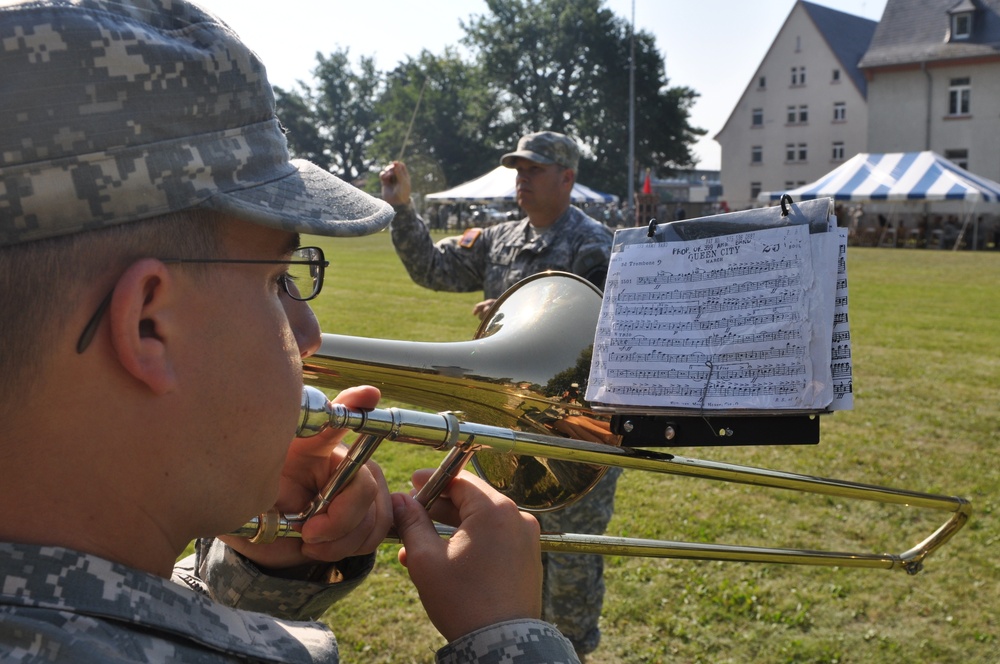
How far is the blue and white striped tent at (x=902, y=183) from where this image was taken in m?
21.9

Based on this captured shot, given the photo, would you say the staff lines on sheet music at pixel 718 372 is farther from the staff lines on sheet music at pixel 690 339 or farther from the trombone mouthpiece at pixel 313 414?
the trombone mouthpiece at pixel 313 414

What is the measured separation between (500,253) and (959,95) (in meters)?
36.7

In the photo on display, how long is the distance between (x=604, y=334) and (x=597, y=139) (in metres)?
51.0

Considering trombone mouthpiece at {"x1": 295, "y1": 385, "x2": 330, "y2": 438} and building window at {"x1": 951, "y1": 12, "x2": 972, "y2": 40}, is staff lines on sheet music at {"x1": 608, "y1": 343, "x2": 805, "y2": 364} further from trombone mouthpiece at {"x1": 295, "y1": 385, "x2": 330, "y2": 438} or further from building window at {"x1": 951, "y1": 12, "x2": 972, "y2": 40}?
building window at {"x1": 951, "y1": 12, "x2": 972, "y2": 40}

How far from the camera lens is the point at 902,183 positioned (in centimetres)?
2320

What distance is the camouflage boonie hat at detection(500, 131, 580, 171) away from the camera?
13.4ft

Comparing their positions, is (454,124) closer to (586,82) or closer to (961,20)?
(586,82)

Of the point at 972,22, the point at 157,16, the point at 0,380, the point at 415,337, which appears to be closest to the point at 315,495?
the point at 0,380

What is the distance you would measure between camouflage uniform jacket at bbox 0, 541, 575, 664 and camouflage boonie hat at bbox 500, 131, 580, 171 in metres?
3.25

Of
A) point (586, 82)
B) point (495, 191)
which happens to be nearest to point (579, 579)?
point (495, 191)

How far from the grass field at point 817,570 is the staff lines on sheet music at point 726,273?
1.89ft

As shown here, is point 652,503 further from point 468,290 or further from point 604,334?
point 604,334

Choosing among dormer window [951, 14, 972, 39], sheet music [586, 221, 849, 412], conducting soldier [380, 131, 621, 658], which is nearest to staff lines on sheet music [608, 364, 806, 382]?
sheet music [586, 221, 849, 412]

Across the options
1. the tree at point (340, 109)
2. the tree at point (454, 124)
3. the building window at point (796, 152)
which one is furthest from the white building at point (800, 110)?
the tree at point (340, 109)
